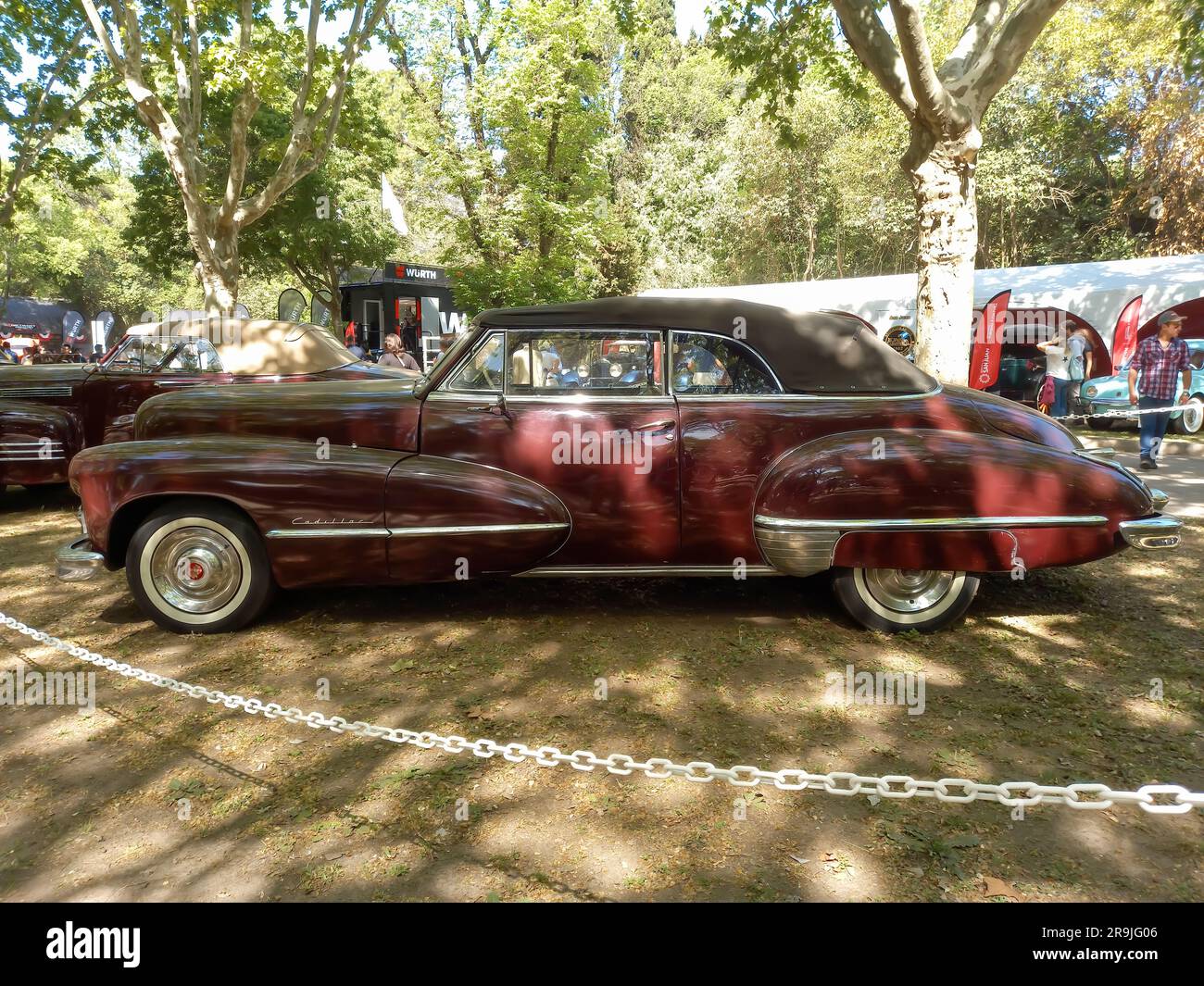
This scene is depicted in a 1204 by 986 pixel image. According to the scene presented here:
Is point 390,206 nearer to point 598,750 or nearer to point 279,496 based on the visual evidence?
point 279,496

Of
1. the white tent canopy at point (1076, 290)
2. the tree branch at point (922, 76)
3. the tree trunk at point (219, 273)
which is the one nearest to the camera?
the tree branch at point (922, 76)

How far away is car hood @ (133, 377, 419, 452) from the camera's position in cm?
429

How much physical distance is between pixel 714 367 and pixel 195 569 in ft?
9.91

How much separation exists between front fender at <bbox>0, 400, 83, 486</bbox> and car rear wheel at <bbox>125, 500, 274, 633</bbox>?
12.8 ft

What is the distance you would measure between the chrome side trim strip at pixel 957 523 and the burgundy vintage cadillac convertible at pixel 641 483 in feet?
0.03

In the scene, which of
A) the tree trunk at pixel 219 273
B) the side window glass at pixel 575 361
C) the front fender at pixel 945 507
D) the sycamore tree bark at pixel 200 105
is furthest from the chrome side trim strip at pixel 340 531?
the tree trunk at pixel 219 273

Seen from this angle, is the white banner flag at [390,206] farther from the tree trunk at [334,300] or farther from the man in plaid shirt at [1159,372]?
the man in plaid shirt at [1159,372]

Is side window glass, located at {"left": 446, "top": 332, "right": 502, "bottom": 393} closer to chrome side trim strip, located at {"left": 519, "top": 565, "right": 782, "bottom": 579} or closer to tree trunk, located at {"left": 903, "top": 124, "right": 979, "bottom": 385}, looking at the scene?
chrome side trim strip, located at {"left": 519, "top": 565, "right": 782, "bottom": 579}

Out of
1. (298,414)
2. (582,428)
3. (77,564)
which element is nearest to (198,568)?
(77,564)

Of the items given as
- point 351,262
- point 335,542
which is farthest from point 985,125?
point 335,542

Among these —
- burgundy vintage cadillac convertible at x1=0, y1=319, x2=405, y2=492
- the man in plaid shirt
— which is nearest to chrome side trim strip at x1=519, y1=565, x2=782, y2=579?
burgundy vintage cadillac convertible at x1=0, y1=319, x2=405, y2=492

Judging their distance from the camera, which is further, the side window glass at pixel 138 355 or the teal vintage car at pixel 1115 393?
the teal vintage car at pixel 1115 393

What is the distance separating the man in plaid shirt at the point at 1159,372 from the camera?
8.58 m

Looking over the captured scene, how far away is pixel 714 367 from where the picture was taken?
4.14m
